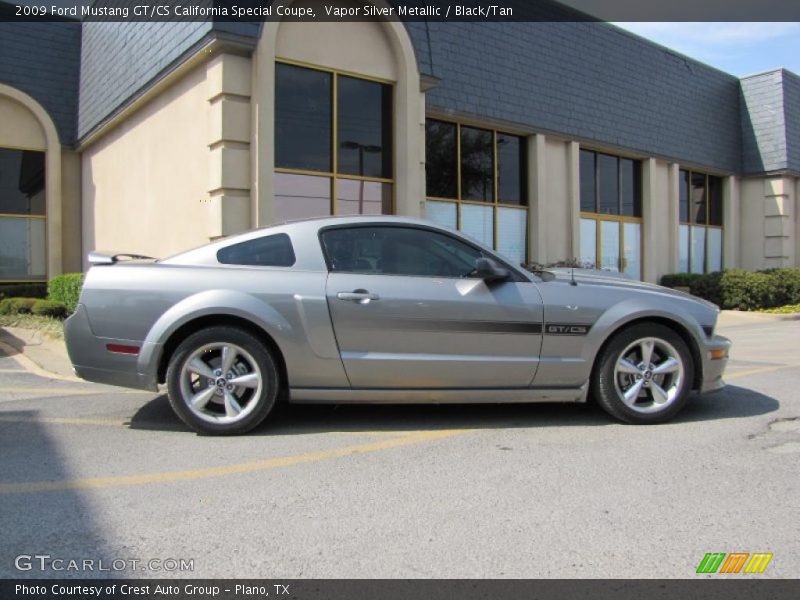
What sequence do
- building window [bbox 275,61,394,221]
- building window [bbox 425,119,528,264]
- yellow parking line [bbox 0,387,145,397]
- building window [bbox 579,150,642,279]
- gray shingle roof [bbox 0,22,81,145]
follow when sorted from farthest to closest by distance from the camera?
building window [bbox 579,150,642,279] < gray shingle roof [bbox 0,22,81,145] < building window [bbox 425,119,528,264] < building window [bbox 275,61,394,221] < yellow parking line [bbox 0,387,145,397]

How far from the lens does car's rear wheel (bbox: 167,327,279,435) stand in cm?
462

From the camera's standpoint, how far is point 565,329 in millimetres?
4852

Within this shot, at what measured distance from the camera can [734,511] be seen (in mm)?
3354

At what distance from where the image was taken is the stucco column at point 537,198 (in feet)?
48.6

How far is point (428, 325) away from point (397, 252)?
2.08 ft

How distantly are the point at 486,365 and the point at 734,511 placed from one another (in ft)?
6.23

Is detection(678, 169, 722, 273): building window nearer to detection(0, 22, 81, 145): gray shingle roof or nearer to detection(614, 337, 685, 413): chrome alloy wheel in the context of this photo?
detection(614, 337, 685, 413): chrome alloy wheel

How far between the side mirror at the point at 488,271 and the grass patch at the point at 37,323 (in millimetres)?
6459

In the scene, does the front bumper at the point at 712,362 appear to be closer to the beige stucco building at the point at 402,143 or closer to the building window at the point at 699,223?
the beige stucco building at the point at 402,143

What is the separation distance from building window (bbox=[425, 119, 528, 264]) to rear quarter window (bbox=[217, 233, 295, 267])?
8.22 metres

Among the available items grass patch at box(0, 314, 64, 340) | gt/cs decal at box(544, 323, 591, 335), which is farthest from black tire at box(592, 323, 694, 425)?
grass patch at box(0, 314, 64, 340)

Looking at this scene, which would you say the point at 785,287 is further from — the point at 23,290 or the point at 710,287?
the point at 23,290

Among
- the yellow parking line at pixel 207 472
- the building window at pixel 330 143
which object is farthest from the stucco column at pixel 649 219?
the yellow parking line at pixel 207 472

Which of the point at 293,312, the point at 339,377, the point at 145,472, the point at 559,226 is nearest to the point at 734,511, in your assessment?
the point at 339,377
